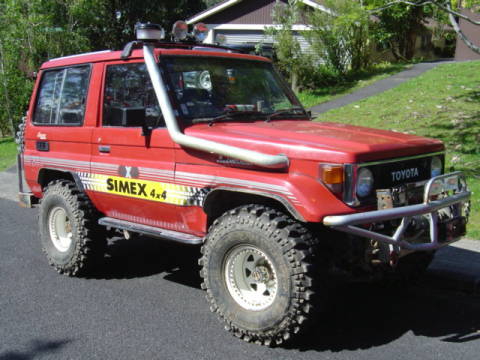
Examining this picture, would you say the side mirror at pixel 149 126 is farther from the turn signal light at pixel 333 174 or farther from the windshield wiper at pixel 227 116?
the turn signal light at pixel 333 174

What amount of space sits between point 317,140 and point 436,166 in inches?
47.8

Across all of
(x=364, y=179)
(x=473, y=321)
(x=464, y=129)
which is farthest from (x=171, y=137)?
(x=464, y=129)

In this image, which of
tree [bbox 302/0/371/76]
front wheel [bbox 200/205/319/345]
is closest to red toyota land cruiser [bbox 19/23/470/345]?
front wheel [bbox 200/205/319/345]

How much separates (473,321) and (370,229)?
1390 millimetres

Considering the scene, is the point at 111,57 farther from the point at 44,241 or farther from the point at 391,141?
the point at 391,141

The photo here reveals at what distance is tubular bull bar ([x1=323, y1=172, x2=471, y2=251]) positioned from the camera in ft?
12.1

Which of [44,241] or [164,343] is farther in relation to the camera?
[44,241]

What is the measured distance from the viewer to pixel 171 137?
4602 mm

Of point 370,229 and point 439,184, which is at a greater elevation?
point 439,184

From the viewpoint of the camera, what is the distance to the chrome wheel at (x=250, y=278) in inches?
166

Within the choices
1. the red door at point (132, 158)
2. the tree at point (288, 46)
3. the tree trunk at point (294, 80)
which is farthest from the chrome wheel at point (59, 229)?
the tree trunk at point (294, 80)

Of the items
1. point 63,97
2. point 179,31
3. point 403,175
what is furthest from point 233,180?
point 63,97

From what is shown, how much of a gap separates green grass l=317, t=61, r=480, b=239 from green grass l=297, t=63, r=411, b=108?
5.82 ft

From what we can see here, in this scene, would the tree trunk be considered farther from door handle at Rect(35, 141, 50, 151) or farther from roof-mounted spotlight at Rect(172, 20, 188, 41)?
roof-mounted spotlight at Rect(172, 20, 188, 41)
